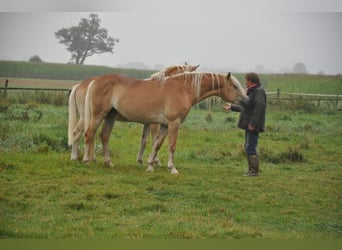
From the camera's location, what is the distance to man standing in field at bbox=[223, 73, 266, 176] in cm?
666

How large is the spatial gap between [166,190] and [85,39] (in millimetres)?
2777

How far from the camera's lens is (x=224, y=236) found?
4250 mm

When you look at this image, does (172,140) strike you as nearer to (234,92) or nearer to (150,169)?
(150,169)

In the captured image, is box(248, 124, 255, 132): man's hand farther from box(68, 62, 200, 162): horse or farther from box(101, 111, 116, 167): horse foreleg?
box(101, 111, 116, 167): horse foreleg

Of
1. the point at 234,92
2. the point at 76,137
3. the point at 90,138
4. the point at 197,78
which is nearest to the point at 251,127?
the point at 234,92

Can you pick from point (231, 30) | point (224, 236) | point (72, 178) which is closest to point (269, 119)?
point (231, 30)

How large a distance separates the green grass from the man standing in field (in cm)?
32

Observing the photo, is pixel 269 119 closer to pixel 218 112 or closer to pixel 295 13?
pixel 218 112

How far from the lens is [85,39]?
700cm

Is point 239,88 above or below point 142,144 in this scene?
above

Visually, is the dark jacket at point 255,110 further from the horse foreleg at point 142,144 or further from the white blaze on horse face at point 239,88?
the horse foreleg at point 142,144

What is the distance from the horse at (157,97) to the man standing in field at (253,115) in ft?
0.41

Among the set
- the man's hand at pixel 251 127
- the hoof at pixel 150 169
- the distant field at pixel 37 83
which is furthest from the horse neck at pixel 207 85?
the distant field at pixel 37 83

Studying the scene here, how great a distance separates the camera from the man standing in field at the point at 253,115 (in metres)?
6.66
